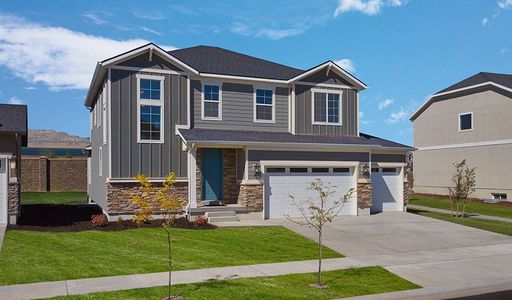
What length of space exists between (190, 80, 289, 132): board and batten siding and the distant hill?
91347 mm

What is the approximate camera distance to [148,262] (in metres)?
11.0

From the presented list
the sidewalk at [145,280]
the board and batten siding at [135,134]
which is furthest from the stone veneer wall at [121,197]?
the sidewalk at [145,280]

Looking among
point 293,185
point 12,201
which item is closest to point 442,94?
point 293,185

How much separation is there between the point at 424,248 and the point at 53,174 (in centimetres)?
2939

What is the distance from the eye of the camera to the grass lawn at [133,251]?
33.2 feet

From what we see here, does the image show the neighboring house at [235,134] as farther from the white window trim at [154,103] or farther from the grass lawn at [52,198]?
the grass lawn at [52,198]

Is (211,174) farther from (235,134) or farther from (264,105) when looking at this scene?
(264,105)

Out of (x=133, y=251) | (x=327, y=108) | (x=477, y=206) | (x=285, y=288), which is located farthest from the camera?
(x=477, y=206)

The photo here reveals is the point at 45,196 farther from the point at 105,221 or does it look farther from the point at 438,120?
the point at 438,120

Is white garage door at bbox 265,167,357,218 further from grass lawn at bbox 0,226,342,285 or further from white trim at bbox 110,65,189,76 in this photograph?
white trim at bbox 110,65,189,76

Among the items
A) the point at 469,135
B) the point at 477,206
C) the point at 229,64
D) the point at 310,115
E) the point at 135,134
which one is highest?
the point at 229,64

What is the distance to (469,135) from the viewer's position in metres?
31.4

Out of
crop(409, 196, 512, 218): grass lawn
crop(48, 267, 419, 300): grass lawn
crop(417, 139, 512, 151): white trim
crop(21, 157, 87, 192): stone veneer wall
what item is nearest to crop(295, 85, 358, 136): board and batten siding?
crop(409, 196, 512, 218): grass lawn

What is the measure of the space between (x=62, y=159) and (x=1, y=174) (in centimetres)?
1963
